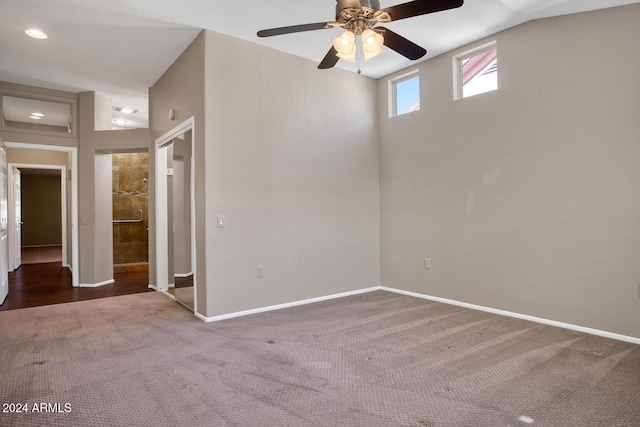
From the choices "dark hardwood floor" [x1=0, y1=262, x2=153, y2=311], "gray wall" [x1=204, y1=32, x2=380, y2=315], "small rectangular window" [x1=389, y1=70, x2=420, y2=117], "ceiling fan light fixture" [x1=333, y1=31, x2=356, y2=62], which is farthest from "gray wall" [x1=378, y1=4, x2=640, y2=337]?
Answer: "dark hardwood floor" [x1=0, y1=262, x2=153, y2=311]

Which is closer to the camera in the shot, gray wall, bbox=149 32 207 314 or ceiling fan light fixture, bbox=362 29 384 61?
ceiling fan light fixture, bbox=362 29 384 61

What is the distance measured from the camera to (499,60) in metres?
3.96

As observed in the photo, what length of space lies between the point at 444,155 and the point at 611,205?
1777mm

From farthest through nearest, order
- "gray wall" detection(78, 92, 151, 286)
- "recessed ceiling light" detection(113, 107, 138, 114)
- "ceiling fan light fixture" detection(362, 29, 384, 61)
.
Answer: "recessed ceiling light" detection(113, 107, 138, 114) < "gray wall" detection(78, 92, 151, 286) < "ceiling fan light fixture" detection(362, 29, 384, 61)

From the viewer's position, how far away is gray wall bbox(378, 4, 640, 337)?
3160 mm

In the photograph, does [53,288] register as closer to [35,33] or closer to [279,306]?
[35,33]

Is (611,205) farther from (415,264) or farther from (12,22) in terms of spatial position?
(12,22)

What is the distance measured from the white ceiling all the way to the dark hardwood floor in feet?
9.97

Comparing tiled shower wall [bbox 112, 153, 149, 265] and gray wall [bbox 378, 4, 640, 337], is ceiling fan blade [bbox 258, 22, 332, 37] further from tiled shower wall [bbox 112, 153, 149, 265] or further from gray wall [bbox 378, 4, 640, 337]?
tiled shower wall [bbox 112, 153, 149, 265]

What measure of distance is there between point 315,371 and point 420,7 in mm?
2506

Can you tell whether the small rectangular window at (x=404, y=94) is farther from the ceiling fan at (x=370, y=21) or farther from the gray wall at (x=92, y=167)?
the gray wall at (x=92, y=167)

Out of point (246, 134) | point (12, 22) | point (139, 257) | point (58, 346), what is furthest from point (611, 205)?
point (139, 257)

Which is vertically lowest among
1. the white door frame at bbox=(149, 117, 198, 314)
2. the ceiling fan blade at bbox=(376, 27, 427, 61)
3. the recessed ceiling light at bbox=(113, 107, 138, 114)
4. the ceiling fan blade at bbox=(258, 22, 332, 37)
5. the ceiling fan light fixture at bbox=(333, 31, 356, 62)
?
the white door frame at bbox=(149, 117, 198, 314)

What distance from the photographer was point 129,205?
8.01m
